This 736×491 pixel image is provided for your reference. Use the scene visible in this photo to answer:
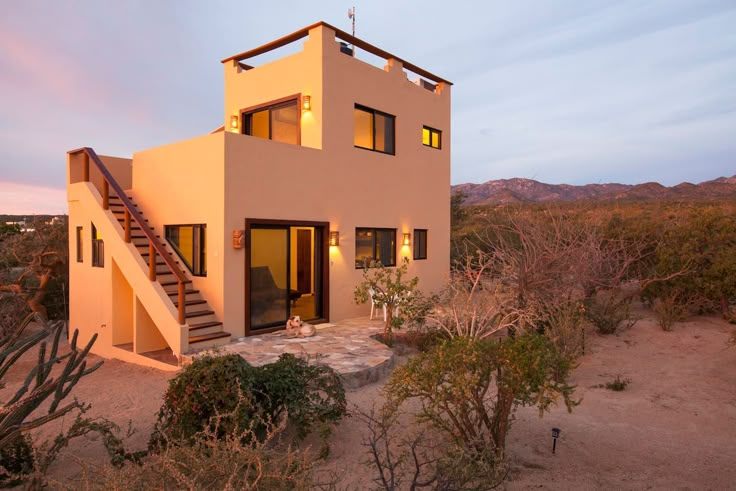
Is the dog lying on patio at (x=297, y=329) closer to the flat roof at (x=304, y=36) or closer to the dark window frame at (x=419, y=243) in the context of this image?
the dark window frame at (x=419, y=243)

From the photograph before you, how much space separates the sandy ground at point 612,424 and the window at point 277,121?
19.6ft

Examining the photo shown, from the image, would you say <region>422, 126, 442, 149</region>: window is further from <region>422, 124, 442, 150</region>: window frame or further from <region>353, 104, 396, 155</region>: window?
<region>353, 104, 396, 155</region>: window

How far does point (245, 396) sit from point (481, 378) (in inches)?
83.9

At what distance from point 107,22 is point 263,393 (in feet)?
37.7

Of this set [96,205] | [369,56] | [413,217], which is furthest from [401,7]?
[96,205]

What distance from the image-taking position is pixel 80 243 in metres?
9.95

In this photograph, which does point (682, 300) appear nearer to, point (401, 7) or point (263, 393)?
point (263, 393)

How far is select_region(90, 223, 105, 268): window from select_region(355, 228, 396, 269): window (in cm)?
530

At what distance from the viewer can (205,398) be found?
423 cm

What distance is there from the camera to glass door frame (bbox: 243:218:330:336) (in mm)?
8656

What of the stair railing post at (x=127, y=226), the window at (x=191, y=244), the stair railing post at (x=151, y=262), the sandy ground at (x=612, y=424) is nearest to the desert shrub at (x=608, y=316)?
the sandy ground at (x=612, y=424)

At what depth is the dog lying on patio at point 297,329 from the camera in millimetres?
8719

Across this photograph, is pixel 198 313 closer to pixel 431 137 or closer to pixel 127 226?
pixel 127 226

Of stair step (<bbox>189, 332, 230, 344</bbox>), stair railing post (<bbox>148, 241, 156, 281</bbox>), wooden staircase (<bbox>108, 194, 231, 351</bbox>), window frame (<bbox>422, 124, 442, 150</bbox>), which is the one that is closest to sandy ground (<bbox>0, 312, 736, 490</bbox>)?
stair step (<bbox>189, 332, 230, 344</bbox>)
